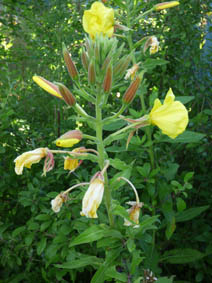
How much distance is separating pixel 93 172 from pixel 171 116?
95cm

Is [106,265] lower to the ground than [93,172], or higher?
lower

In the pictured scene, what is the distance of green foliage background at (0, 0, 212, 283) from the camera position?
5.71 ft

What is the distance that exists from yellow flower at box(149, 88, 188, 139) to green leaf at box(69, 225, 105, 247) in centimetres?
52

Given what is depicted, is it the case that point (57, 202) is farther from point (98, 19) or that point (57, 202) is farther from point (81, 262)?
point (98, 19)

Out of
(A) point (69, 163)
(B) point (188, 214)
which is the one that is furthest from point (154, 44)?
(B) point (188, 214)

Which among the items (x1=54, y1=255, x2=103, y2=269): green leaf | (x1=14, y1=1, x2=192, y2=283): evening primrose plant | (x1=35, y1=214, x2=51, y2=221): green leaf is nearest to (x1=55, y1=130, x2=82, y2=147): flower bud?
(x1=14, y1=1, x2=192, y2=283): evening primrose plant

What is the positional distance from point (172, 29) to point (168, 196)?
1.41m

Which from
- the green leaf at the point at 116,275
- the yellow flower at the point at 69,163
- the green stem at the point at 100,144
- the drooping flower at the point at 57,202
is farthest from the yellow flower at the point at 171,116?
the green leaf at the point at 116,275

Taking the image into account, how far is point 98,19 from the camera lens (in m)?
1.26

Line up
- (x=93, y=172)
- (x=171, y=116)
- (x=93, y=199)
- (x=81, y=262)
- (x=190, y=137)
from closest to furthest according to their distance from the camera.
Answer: (x=93, y=199) < (x=171, y=116) < (x=81, y=262) < (x=190, y=137) < (x=93, y=172)

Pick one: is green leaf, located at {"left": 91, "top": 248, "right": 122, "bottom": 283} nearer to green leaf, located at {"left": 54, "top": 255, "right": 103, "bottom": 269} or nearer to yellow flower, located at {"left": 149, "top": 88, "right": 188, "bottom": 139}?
green leaf, located at {"left": 54, "top": 255, "right": 103, "bottom": 269}

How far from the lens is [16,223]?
2227 millimetres

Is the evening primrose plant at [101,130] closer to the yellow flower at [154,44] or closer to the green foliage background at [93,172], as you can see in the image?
the green foliage background at [93,172]

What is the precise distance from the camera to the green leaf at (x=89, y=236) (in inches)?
47.9
